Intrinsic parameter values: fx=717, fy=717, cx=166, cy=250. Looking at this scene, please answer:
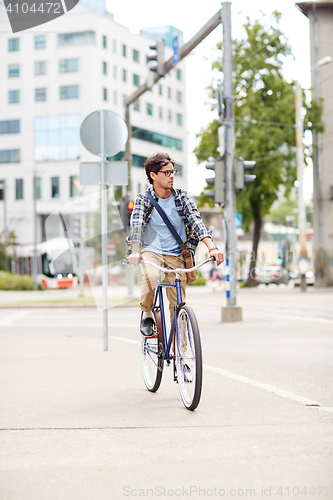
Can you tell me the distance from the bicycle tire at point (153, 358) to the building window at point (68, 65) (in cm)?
6051

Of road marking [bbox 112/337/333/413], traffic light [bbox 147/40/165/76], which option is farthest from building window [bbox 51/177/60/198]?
road marking [bbox 112/337/333/413]

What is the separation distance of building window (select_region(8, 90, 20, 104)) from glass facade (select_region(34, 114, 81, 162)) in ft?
9.44

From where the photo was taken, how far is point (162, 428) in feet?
15.3

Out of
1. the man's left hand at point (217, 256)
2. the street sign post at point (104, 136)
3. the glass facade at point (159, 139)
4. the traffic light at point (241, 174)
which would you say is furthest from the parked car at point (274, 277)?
the man's left hand at point (217, 256)

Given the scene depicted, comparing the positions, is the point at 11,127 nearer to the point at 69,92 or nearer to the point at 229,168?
the point at 69,92

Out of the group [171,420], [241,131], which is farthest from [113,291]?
[241,131]

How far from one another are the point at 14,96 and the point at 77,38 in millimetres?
7913

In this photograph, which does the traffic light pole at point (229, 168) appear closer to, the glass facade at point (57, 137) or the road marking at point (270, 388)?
the road marking at point (270, 388)

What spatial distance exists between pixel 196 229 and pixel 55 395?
6.03ft

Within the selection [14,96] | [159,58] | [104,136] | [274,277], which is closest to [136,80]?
[14,96]

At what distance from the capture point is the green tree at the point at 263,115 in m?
35.6

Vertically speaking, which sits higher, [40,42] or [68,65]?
[40,42]

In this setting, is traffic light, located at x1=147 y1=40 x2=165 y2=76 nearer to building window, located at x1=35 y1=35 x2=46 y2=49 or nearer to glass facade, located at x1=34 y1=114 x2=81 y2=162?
glass facade, located at x1=34 y1=114 x2=81 y2=162

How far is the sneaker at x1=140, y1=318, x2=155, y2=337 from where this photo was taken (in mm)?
5859
